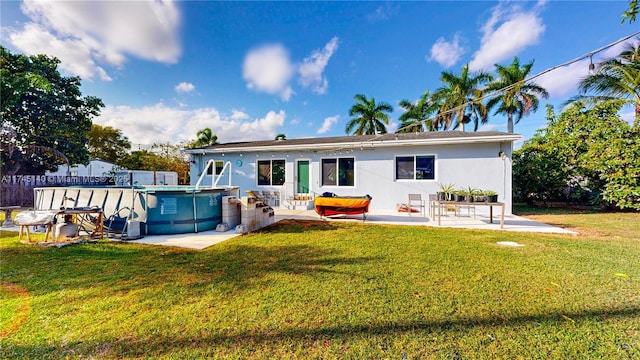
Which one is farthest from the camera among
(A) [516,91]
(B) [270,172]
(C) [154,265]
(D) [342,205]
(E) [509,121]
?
(E) [509,121]

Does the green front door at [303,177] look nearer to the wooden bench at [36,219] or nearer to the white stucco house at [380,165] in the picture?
the white stucco house at [380,165]

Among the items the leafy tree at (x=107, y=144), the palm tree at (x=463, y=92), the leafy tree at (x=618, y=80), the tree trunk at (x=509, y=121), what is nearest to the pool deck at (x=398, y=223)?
the leafy tree at (x=618, y=80)

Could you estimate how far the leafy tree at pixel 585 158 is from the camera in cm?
986

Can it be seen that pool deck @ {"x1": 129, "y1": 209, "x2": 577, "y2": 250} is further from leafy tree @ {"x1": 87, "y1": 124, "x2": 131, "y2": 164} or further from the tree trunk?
leafy tree @ {"x1": 87, "y1": 124, "x2": 131, "y2": 164}

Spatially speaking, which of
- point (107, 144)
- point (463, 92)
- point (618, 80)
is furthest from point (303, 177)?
point (107, 144)

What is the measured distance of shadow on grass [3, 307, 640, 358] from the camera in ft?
6.99

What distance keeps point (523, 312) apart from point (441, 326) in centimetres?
111

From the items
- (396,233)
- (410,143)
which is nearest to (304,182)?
(410,143)

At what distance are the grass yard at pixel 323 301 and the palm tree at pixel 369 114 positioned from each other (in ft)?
67.6

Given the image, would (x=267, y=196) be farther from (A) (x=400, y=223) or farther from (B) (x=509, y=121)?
(B) (x=509, y=121)

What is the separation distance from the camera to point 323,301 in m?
3.00

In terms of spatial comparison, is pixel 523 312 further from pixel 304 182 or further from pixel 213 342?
pixel 304 182

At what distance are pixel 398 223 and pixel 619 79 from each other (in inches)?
564

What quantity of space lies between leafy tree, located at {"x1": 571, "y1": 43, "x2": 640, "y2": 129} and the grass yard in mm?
11616
